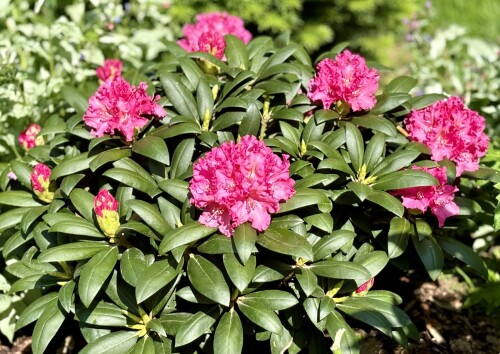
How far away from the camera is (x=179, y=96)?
2404 mm

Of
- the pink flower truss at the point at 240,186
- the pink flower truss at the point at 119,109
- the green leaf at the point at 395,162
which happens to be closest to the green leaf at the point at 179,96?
the pink flower truss at the point at 119,109

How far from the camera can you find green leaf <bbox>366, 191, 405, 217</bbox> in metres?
2.05

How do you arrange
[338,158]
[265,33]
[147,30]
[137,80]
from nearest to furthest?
[338,158], [137,80], [147,30], [265,33]

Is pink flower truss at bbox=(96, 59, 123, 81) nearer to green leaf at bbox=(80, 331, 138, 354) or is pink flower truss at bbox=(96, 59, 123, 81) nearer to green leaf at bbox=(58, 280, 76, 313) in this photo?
green leaf at bbox=(58, 280, 76, 313)

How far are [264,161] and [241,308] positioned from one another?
48 centimetres

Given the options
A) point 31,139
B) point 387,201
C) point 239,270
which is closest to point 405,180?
point 387,201

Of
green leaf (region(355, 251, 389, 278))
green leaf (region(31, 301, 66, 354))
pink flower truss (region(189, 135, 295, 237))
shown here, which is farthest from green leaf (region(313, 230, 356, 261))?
green leaf (region(31, 301, 66, 354))

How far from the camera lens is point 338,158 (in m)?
2.20

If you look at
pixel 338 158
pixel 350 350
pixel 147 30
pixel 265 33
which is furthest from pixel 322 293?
pixel 265 33

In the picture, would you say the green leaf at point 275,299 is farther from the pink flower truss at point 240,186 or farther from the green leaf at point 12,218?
the green leaf at point 12,218

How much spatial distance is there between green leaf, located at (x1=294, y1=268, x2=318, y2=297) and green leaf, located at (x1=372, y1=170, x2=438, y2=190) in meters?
0.40

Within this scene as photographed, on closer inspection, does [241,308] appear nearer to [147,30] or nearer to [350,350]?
[350,350]

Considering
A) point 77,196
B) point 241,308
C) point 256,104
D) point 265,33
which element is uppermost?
point 256,104

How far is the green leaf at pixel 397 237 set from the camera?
2170 mm
